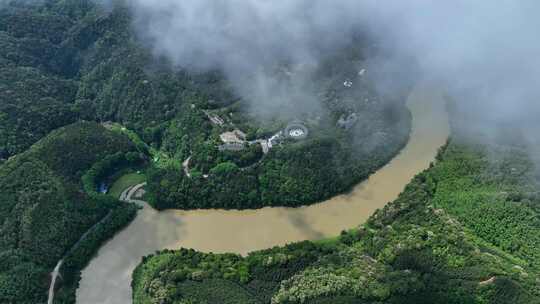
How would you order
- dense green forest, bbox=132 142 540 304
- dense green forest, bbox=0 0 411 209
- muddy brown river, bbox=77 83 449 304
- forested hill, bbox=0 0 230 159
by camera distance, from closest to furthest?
1. dense green forest, bbox=132 142 540 304
2. muddy brown river, bbox=77 83 449 304
3. dense green forest, bbox=0 0 411 209
4. forested hill, bbox=0 0 230 159

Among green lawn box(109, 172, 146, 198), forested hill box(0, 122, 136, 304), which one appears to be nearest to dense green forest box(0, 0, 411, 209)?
green lawn box(109, 172, 146, 198)

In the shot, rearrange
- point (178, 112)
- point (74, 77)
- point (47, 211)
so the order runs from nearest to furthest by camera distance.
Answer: point (47, 211) < point (178, 112) < point (74, 77)

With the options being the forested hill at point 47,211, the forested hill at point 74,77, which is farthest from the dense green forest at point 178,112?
the forested hill at point 47,211

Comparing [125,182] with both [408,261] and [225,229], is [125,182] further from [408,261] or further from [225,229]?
[408,261]

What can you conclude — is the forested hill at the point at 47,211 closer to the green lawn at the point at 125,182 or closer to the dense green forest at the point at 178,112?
the green lawn at the point at 125,182

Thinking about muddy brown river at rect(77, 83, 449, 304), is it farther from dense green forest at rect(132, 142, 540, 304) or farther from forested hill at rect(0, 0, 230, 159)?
forested hill at rect(0, 0, 230, 159)

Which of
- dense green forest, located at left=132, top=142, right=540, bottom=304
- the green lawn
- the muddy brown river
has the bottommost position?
dense green forest, located at left=132, top=142, right=540, bottom=304

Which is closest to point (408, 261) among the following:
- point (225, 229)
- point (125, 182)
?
point (225, 229)

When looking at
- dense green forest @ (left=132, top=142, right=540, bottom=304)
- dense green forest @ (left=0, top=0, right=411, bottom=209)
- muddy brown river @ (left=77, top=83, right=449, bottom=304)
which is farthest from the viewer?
dense green forest @ (left=0, top=0, right=411, bottom=209)
